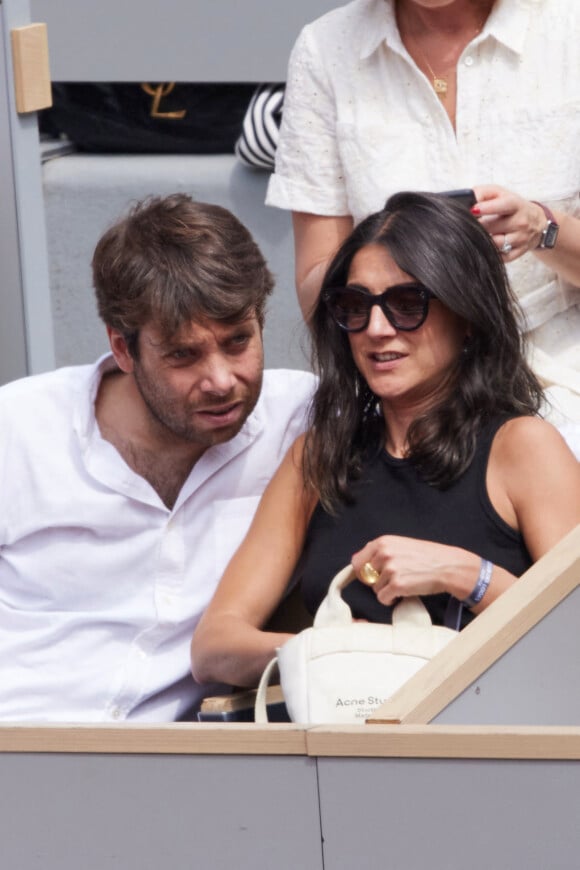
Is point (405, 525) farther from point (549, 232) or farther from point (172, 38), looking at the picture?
point (172, 38)

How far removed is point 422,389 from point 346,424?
0.13 m

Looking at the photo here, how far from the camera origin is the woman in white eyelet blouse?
2357 mm

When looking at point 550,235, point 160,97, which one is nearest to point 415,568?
point 550,235

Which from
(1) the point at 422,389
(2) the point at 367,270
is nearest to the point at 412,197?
(2) the point at 367,270

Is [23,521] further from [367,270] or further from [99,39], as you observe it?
[99,39]

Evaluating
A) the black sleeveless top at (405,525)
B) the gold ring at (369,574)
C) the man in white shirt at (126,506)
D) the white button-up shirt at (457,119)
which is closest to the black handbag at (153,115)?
the white button-up shirt at (457,119)

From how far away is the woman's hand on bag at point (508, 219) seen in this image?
2.16m

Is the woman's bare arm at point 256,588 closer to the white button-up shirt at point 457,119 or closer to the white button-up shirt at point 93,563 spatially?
the white button-up shirt at point 93,563

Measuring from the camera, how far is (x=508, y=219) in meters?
2.18

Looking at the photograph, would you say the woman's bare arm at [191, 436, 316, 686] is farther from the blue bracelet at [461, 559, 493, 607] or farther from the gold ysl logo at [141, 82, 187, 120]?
the gold ysl logo at [141, 82, 187, 120]

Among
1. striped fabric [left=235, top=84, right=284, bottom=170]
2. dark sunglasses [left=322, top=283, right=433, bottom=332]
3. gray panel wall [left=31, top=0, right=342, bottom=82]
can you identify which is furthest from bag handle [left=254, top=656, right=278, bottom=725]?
gray panel wall [left=31, top=0, right=342, bottom=82]

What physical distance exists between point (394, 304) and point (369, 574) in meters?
0.40

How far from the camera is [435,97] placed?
2412 millimetres

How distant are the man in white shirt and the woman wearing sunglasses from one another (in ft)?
0.34
